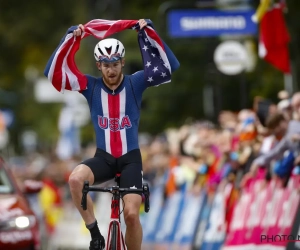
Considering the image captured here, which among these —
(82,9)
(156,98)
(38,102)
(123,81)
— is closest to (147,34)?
(123,81)

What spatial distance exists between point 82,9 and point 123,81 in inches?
1277

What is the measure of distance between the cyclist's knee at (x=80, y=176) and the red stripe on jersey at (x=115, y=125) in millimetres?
416

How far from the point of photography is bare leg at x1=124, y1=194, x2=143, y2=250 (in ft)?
36.6

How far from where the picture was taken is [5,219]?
14.2 metres

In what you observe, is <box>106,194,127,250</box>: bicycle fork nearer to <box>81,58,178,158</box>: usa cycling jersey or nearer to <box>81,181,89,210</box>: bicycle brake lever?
<box>81,181,89,210</box>: bicycle brake lever

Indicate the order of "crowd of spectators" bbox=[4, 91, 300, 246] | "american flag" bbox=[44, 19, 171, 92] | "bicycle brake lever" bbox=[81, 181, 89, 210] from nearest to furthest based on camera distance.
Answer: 1. "bicycle brake lever" bbox=[81, 181, 89, 210]
2. "american flag" bbox=[44, 19, 171, 92]
3. "crowd of spectators" bbox=[4, 91, 300, 246]

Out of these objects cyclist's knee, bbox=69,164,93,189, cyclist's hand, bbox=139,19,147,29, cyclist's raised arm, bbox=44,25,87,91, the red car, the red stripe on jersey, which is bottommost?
the red car

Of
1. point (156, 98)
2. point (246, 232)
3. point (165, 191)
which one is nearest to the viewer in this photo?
point (246, 232)

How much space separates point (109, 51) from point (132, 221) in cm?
162

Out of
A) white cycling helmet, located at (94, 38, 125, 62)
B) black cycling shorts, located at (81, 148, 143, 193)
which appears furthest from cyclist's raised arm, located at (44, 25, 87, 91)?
black cycling shorts, located at (81, 148, 143, 193)

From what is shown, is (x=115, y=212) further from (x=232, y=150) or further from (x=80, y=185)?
(x=232, y=150)

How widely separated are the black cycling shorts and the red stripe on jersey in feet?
0.24

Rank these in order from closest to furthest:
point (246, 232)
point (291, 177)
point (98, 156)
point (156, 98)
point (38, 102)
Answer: point (98, 156)
point (291, 177)
point (246, 232)
point (156, 98)
point (38, 102)

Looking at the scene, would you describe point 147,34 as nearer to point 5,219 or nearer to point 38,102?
point 5,219
